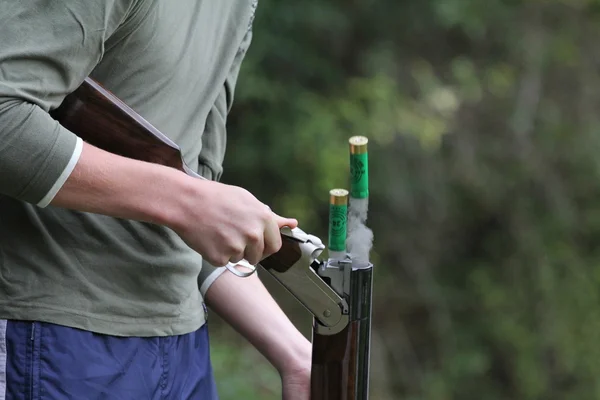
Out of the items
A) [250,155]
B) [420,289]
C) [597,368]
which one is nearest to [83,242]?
[250,155]

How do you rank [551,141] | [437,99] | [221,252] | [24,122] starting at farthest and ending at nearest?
[551,141] → [437,99] → [221,252] → [24,122]

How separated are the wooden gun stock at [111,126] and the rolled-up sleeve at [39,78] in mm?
86

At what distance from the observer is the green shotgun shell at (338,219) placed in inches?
61.3

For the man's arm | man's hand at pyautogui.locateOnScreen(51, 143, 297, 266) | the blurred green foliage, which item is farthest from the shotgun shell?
the blurred green foliage

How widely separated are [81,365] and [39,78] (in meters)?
0.45

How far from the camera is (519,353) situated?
6.11 m

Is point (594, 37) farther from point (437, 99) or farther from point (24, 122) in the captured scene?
point (24, 122)

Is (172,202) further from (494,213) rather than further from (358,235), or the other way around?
(494,213)

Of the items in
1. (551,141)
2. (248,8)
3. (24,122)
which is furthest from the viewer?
(551,141)

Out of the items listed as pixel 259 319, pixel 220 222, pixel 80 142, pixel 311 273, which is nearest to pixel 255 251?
pixel 220 222

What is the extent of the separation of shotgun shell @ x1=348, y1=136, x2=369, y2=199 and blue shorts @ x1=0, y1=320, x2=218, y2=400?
401mm

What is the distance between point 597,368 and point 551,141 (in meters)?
1.49

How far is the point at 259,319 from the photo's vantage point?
1816mm

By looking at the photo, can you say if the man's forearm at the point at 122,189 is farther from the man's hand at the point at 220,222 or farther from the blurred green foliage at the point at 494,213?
the blurred green foliage at the point at 494,213
